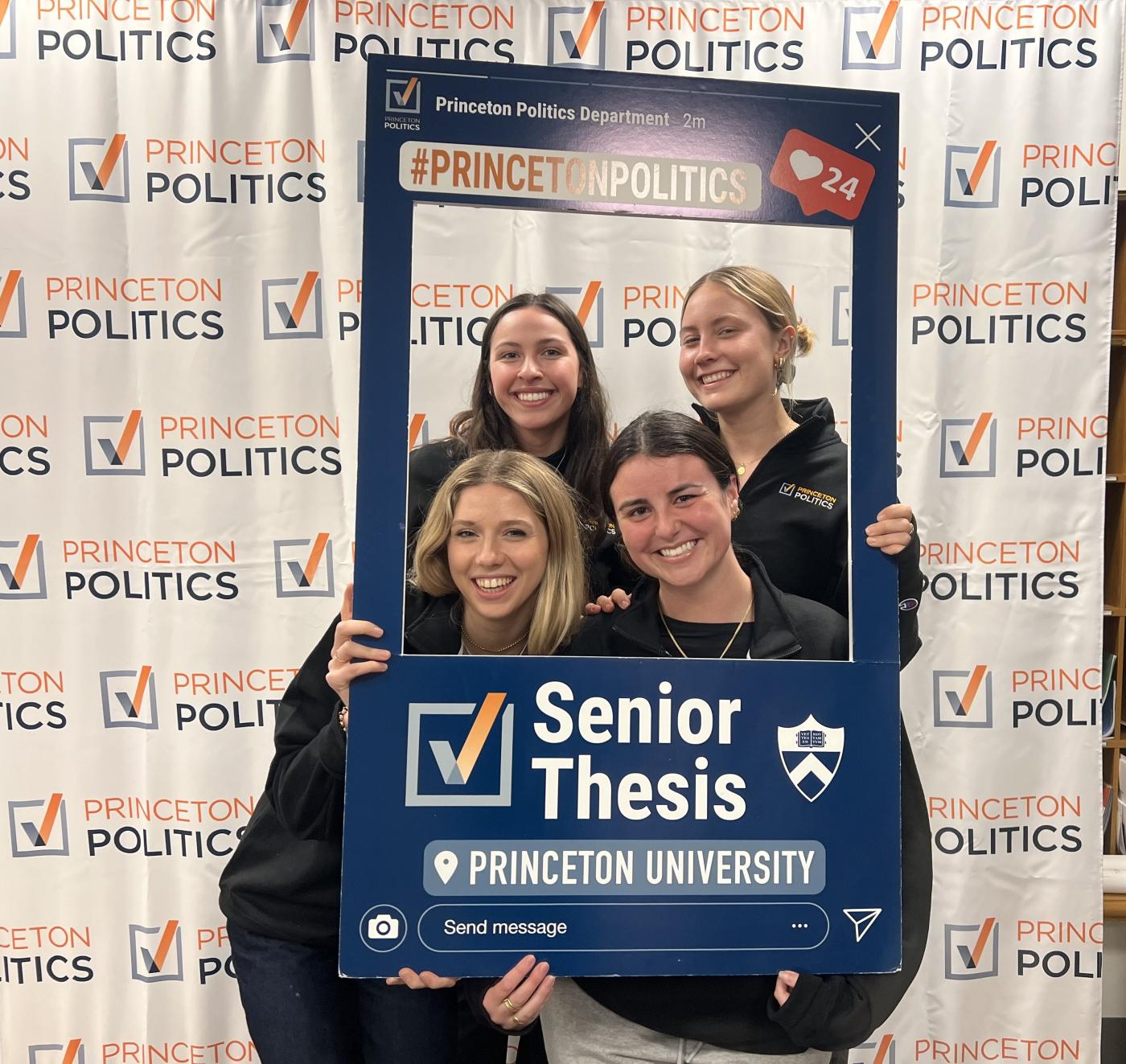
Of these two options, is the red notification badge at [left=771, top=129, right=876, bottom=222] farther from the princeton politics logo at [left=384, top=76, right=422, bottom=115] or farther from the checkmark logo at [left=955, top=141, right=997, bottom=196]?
the checkmark logo at [left=955, top=141, right=997, bottom=196]

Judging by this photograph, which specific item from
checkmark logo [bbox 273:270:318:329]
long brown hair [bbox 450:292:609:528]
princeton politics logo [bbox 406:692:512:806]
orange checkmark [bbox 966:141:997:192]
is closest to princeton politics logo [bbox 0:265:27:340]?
checkmark logo [bbox 273:270:318:329]

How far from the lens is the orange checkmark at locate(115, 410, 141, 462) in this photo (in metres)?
1.96

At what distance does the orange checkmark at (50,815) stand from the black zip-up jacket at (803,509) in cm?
173

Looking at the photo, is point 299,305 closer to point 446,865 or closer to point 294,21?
point 294,21

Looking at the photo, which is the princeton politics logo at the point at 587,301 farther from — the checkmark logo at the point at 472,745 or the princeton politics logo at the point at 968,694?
the princeton politics logo at the point at 968,694

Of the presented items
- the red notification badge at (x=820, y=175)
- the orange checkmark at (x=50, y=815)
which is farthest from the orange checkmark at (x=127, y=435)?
the red notification badge at (x=820, y=175)

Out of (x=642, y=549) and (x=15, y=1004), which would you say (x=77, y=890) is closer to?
(x=15, y=1004)

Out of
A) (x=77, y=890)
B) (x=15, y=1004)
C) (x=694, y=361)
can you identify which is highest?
(x=694, y=361)

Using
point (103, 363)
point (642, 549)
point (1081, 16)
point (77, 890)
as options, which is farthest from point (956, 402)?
point (77, 890)

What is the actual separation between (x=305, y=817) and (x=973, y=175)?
185cm

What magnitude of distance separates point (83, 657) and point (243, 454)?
1.90 ft

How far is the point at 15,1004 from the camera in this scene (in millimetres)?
2018

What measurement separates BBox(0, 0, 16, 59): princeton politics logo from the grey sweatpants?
2.12m

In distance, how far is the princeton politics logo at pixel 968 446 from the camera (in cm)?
197
